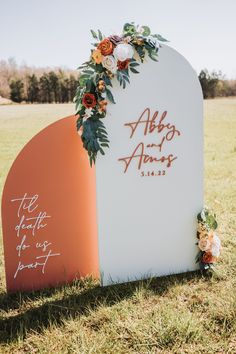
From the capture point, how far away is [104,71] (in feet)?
10.1

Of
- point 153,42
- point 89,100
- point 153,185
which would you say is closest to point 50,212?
point 153,185

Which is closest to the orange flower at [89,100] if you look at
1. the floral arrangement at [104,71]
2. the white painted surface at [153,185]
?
the floral arrangement at [104,71]

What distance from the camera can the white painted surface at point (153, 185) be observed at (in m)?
3.17

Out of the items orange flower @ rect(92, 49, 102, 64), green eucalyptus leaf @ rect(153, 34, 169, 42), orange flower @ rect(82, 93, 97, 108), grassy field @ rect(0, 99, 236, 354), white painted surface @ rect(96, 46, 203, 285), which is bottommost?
grassy field @ rect(0, 99, 236, 354)

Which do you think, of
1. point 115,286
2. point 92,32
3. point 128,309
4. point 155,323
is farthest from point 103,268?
point 92,32

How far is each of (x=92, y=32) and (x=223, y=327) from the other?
93.3 inches

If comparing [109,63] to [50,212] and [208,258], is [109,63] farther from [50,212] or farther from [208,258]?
[208,258]

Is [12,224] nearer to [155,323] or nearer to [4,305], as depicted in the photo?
[4,305]

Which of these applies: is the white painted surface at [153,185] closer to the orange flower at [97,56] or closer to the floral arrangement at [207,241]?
the floral arrangement at [207,241]

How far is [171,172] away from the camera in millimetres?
3361

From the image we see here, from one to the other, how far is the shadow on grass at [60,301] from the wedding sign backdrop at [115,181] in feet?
0.35

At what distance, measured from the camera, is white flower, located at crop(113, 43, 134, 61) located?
301cm

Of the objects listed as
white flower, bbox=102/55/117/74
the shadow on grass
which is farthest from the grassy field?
white flower, bbox=102/55/117/74

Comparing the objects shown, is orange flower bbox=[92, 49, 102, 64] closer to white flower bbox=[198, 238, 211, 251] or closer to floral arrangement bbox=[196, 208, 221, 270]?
floral arrangement bbox=[196, 208, 221, 270]
